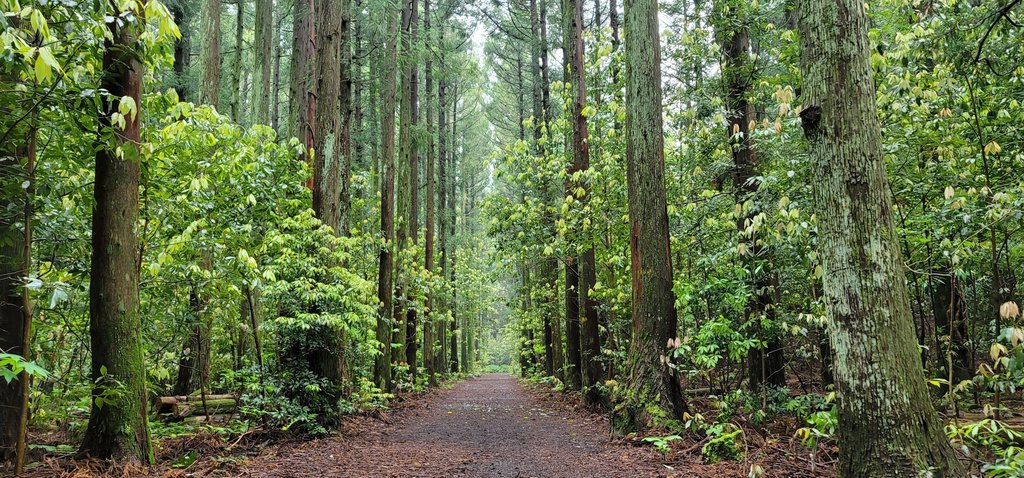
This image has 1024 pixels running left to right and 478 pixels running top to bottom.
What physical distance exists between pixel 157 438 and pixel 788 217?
7.57m

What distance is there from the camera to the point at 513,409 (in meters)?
13.1

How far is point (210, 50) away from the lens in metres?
9.79

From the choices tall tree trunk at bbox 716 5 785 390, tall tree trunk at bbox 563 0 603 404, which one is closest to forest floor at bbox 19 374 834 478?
tall tree trunk at bbox 716 5 785 390

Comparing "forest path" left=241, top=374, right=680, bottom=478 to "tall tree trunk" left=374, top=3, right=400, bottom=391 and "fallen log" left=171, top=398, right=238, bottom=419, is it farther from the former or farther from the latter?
"tall tree trunk" left=374, top=3, right=400, bottom=391

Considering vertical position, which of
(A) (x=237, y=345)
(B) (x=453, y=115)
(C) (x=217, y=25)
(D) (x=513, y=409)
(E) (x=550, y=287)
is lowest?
(D) (x=513, y=409)

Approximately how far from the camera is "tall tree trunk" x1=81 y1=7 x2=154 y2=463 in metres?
4.46

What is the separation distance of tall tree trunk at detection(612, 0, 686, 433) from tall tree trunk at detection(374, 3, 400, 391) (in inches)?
267

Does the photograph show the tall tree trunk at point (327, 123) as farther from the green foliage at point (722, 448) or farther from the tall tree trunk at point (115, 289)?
the green foliage at point (722, 448)

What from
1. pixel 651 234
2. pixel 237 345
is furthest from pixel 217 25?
pixel 651 234

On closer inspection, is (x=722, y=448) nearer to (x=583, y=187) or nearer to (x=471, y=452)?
(x=471, y=452)

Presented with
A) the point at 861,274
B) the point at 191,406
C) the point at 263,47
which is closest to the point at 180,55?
the point at 263,47

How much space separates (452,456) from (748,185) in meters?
5.40

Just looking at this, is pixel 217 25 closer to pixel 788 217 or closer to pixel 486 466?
pixel 486 466

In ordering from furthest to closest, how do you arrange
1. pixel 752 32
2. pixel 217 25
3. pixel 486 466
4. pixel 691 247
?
pixel 217 25 → pixel 691 247 → pixel 752 32 → pixel 486 466
